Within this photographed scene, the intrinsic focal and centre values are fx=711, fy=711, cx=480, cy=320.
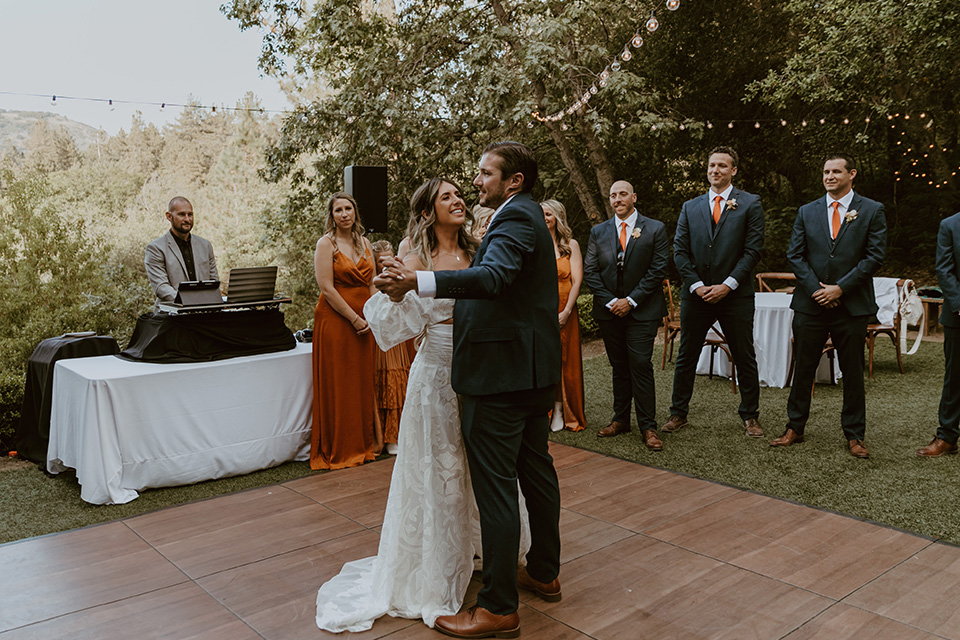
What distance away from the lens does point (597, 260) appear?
5.02 meters

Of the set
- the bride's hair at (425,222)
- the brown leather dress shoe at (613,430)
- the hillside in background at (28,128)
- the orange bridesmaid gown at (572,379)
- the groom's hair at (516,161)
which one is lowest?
the brown leather dress shoe at (613,430)

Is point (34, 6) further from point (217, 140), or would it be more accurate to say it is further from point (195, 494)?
point (195, 494)

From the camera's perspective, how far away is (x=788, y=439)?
464cm

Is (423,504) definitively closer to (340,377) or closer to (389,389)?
(340,377)

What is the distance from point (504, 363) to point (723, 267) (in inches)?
113

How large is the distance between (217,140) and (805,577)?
92.2 feet

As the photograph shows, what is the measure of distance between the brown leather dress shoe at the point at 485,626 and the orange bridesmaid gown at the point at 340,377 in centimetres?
218

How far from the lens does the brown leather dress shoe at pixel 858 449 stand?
437cm

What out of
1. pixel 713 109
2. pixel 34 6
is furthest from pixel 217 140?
pixel 713 109

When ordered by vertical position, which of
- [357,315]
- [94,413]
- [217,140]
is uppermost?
[217,140]

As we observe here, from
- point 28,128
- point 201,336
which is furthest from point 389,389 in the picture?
point 28,128

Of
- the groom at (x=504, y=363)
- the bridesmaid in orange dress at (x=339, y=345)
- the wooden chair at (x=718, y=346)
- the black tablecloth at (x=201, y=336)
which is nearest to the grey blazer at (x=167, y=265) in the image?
the black tablecloth at (x=201, y=336)

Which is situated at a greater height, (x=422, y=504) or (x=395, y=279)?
(x=395, y=279)

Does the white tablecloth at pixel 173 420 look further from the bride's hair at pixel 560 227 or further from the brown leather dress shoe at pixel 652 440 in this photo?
the brown leather dress shoe at pixel 652 440
